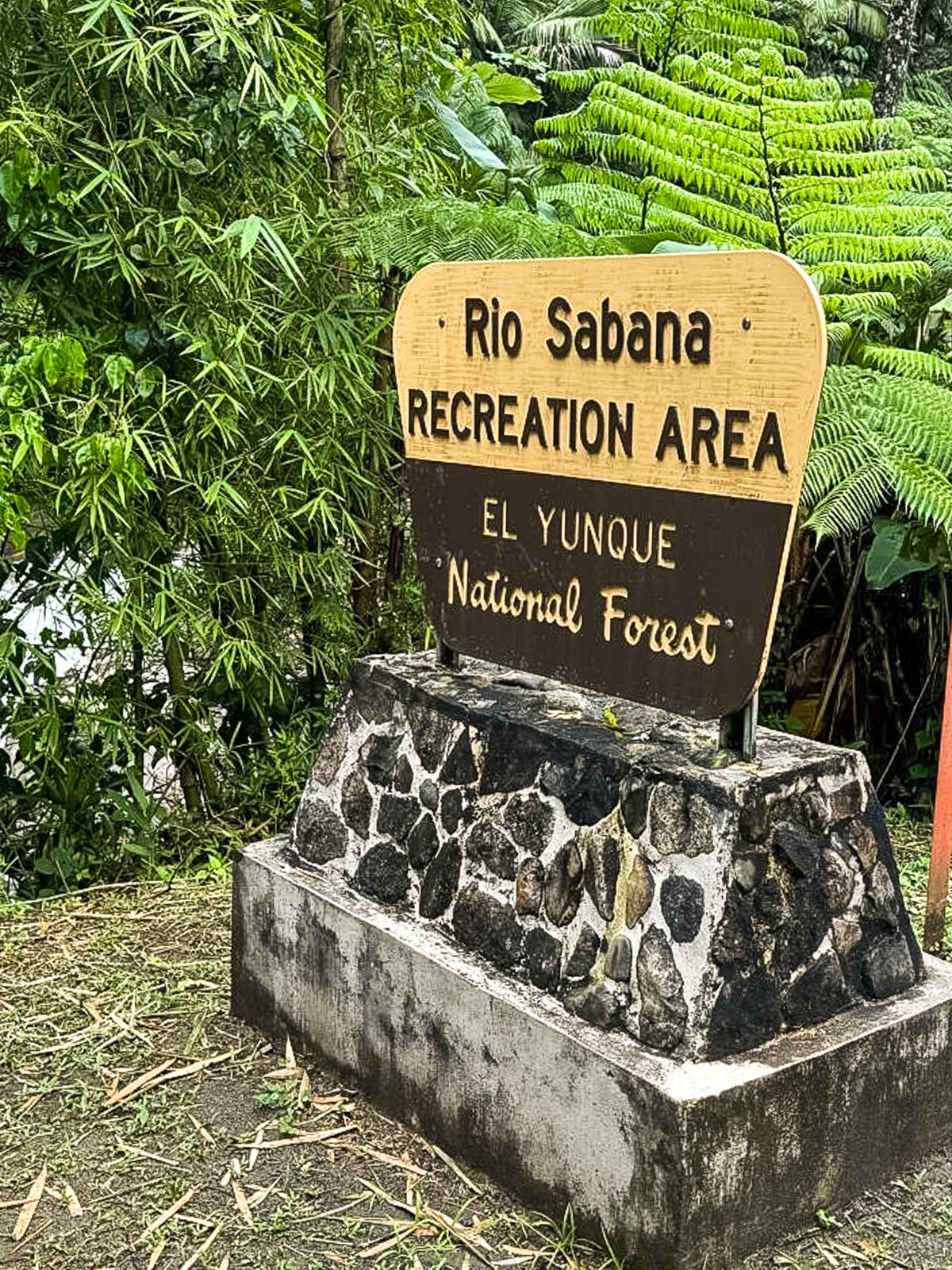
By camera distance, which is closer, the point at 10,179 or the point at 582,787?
the point at 582,787

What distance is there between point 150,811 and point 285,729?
472 millimetres

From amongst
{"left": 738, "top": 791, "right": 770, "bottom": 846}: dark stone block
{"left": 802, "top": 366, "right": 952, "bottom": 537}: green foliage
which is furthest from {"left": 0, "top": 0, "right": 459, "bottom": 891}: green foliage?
{"left": 738, "top": 791, "right": 770, "bottom": 846}: dark stone block

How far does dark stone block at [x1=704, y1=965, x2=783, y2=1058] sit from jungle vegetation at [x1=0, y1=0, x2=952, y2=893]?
Answer: 1.59 meters

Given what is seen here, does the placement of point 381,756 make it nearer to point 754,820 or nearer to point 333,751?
point 333,751

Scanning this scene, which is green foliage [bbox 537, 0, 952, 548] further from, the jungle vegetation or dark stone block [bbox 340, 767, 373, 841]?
dark stone block [bbox 340, 767, 373, 841]

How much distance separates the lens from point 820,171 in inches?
148

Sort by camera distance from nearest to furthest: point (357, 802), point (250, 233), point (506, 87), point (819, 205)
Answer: point (357, 802) < point (250, 233) < point (819, 205) < point (506, 87)

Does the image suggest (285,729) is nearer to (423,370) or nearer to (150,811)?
(150,811)

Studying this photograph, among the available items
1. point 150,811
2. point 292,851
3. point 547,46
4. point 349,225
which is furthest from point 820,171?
point 547,46

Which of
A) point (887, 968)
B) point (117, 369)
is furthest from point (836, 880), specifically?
point (117, 369)

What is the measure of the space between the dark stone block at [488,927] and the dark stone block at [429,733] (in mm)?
282

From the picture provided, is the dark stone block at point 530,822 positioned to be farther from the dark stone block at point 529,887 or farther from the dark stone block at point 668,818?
the dark stone block at point 668,818

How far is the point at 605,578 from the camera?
8.11ft

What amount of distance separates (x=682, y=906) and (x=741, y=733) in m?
0.31
